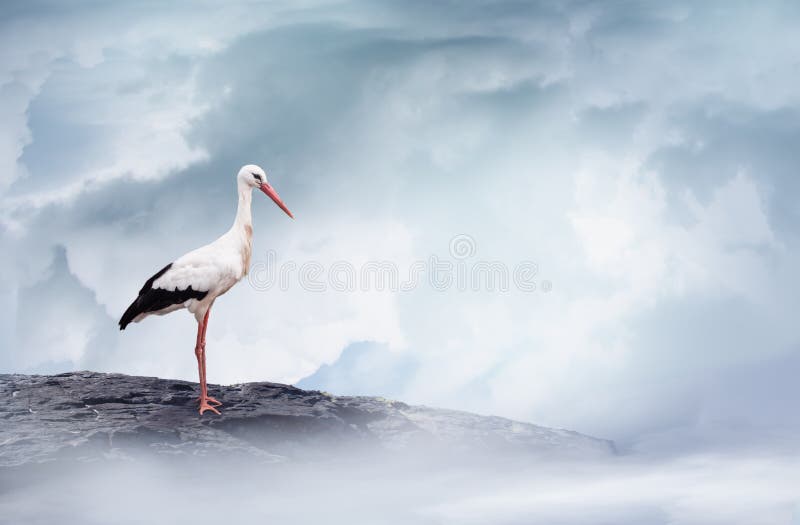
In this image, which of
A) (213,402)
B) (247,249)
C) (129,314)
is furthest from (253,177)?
(213,402)

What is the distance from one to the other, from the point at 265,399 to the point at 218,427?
861 millimetres

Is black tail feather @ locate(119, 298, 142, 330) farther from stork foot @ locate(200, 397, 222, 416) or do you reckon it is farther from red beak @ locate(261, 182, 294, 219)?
red beak @ locate(261, 182, 294, 219)

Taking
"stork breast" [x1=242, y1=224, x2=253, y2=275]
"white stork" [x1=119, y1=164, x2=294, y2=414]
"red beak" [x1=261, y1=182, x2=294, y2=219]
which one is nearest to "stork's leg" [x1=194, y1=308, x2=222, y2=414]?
"white stork" [x1=119, y1=164, x2=294, y2=414]

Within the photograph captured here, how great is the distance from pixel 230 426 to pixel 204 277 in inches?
61.8

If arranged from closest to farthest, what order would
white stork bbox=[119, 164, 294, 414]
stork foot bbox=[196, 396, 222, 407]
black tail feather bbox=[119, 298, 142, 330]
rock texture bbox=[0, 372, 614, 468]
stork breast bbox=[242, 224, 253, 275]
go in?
rock texture bbox=[0, 372, 614, 468] < white stork bbox=[119, 164, 294, 414] < black tail feather bbox=[119, 298, 142, 330] < stork breast bbox=[242, 224, 253, 275] < stork foot bbox=[196, 396, 222, 407]

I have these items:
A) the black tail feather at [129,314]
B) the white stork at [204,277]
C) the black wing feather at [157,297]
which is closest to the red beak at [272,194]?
the white stork at [204,277]

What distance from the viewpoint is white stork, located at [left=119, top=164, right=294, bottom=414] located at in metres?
10.9

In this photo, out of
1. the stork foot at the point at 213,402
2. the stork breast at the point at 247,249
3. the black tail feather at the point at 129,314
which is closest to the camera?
the black tail feather at the point at 129,314

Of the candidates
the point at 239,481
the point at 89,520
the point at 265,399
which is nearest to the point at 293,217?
the point at 265,399

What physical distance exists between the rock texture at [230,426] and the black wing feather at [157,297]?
112cm

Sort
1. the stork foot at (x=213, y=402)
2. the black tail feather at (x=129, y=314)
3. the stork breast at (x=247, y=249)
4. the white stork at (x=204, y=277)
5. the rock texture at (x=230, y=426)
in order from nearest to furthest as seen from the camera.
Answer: the rock texture at (x=230, y=426)
the white stork at (x=204, y=277)
the black tail feather at (x=129, y=314)
the stork breast at (x=247, y=249)
the stork foot at (x=213, y=402)

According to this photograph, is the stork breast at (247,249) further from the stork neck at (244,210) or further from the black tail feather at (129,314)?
the black tail feather at (129,314)

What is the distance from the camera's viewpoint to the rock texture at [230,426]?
1070 cm

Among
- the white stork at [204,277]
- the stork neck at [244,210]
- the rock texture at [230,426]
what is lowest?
the rock texture at [230,426]
